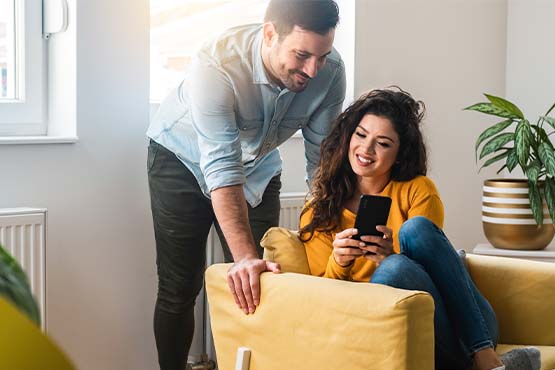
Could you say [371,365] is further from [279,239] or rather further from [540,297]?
[540,297]

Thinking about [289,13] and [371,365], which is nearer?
[371,365]

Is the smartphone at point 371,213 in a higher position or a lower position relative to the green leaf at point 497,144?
lower

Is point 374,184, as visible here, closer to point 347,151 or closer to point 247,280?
point 347,151

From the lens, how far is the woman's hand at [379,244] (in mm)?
1977

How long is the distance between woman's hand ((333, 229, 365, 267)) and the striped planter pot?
1.42m

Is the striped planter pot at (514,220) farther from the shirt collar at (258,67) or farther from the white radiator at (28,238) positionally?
the white radiator at (28,238)

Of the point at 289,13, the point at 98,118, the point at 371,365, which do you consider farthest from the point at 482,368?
the point at 98,118

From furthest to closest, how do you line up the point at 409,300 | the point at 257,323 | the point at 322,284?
the point at 257,323 < the point at 322,284 < the point at 409,300

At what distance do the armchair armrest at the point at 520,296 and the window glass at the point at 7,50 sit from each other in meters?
1.49

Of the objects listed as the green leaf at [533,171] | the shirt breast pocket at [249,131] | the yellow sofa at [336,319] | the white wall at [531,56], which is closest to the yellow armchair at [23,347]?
the yellow sofa at [336,319]

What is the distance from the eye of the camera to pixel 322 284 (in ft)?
5.89

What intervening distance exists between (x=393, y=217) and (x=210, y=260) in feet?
3.11

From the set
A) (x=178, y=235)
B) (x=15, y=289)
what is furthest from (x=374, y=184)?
(x=15, y=289)

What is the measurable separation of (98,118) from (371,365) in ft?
4.55
